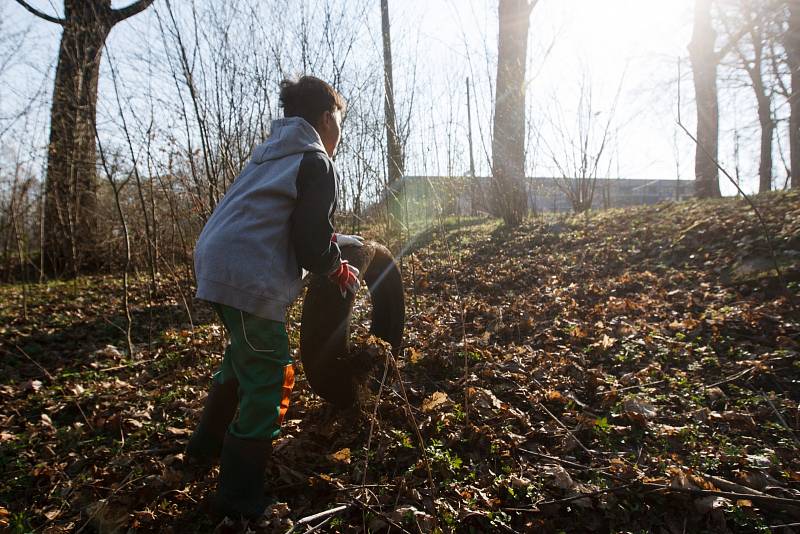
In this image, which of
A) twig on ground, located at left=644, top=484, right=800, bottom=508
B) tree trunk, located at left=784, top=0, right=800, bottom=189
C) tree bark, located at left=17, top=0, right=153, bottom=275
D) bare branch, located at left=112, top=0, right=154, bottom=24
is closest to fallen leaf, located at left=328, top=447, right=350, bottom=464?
twig on ground, located at left=644, top=484, right=800, bottom=508

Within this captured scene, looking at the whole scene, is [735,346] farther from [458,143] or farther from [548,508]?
[458,143]

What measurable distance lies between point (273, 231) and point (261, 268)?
0.18 metres

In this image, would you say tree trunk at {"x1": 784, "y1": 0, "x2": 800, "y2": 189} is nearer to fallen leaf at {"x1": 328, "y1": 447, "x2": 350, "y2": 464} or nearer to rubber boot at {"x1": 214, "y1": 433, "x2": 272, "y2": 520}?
fallen leaf at {"x1": 328, "y1": 447, "x2": 350, "y2": 464}

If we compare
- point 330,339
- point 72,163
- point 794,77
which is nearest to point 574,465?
point 330,339

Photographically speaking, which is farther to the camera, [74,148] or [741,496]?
[74,148]

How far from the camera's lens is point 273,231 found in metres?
2.01

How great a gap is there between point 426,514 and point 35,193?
27.8 ft

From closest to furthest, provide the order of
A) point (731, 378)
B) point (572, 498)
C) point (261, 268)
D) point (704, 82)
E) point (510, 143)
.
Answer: point (261, 268) → point (572, 498) → point (731, 378) → point (510, 143) → point (704, 82)

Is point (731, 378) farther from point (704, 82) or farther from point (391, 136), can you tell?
point (704, 82)

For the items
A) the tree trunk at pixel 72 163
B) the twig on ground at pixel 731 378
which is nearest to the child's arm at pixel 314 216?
the twig on ground at pixel 731 378

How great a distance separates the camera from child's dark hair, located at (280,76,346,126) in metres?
2.23

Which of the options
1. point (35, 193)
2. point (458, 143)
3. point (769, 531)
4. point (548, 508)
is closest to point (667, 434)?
point (769, 531)

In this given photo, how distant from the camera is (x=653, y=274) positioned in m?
5.37

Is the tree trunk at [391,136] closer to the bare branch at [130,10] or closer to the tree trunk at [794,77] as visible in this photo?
the bare branch at [130,10]
